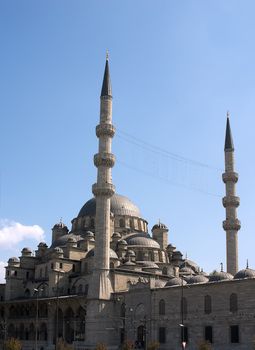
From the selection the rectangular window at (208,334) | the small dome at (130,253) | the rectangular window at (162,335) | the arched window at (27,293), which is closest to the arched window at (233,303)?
the rectangular window at (208,334)

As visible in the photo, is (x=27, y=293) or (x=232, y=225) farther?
(x=27, y=293)

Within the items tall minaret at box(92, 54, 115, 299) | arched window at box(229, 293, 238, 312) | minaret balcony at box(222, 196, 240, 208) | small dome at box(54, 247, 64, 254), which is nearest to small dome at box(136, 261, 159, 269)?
small dome at box(54, 247, 64, 254)

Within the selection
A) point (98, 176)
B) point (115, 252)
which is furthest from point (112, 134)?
point (115, 252)

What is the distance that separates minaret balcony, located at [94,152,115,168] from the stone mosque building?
89 mm

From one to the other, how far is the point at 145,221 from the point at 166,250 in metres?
5.81

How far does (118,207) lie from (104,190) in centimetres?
1824

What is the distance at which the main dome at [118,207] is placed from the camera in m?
65.4

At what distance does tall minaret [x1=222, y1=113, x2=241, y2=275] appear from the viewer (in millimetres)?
50438

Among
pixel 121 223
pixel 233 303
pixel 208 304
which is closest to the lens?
pixel 233 303

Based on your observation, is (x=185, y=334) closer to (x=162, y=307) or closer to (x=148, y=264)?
(x=162, y=307)

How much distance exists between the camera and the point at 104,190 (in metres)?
48.2

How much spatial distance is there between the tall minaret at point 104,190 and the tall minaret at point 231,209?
10769mm

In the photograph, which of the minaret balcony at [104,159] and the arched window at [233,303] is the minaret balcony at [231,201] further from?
the arched window at [233,303]

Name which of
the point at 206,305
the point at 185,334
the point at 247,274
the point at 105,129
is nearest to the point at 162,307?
the point at 185,334
